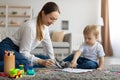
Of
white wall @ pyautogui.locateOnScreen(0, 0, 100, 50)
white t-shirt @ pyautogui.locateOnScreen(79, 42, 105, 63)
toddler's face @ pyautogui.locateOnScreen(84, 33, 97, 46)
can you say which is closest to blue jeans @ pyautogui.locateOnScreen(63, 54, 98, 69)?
white t-shirt @ pyautogui.locateOnScreen(79, 42, 105, 63)

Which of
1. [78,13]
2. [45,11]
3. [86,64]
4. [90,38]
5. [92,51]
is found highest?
[78,13]

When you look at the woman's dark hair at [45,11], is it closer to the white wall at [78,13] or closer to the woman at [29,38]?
the woman at [29,38]

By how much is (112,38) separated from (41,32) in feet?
12.9

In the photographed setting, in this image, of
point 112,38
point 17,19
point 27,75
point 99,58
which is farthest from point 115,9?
point 27,75

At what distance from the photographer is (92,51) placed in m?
2.24

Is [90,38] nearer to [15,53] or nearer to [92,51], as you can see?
[92,51]

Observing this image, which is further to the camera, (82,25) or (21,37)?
(82,25)

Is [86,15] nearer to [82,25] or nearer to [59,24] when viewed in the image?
[82,25]

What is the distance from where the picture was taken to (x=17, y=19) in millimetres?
5945

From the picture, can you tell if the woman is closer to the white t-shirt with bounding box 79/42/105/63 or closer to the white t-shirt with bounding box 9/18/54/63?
the white t-shirt with bounding box 9/18/54/63

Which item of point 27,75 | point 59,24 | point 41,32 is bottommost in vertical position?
point 27,75

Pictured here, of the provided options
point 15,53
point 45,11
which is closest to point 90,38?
point 45,11

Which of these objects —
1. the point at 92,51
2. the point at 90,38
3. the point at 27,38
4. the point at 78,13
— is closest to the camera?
the point at 27,38

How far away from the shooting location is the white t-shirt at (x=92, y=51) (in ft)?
7.20
